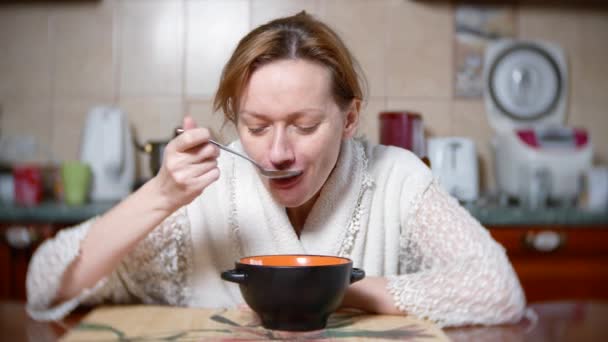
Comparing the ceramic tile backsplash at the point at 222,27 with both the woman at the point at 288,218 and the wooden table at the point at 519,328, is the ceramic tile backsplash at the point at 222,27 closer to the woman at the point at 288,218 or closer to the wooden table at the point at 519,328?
the woman at the point at 288,218

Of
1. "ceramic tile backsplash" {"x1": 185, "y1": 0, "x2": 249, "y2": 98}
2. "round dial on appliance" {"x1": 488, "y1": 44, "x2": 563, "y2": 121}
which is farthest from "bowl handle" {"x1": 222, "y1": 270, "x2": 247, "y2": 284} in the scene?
"round dial on appliance" {"x1": 488, "y1": 44, "x2": 563, "y2": 121}

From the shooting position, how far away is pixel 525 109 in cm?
174

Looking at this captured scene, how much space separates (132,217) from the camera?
22.2 inches

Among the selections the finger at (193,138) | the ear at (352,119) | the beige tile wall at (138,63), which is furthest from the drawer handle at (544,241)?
the finger at (193,138)

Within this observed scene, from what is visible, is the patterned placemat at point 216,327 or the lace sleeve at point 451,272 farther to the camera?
the lace sleeve at point 451,272

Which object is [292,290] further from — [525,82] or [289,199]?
[525,82]

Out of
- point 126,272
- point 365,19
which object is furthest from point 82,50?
point 126,272

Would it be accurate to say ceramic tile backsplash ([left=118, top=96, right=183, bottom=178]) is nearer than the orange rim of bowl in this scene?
No

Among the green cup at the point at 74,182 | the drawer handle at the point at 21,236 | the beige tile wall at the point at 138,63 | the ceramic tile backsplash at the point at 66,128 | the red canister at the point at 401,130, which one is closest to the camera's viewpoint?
the red canister at the point at 401,130

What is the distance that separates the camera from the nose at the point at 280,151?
50 cm

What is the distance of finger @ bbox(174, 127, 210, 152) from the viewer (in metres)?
0.47

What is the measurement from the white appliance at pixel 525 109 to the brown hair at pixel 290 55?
3.46ft

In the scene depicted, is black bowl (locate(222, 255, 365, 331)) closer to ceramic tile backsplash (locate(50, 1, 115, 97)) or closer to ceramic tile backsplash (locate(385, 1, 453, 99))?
ceramic tile backsplash (locate(385, 1, 453, 99))

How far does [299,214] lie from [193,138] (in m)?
0.19
